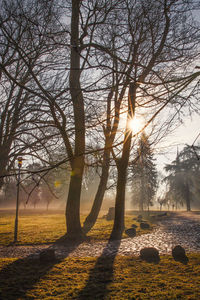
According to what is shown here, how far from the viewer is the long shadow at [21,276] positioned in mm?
3458

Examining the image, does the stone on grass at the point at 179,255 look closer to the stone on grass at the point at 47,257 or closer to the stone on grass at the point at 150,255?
the stone on grass at the point at 150,255

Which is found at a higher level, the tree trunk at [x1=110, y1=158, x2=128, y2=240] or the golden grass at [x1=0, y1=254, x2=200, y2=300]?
the tree trunk at [x1=110, y1=158, x2=128, y2=240]

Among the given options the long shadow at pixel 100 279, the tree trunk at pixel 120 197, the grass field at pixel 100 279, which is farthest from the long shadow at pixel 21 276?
the tree trunk at pixel 120 197

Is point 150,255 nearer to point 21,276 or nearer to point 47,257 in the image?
point 47,257

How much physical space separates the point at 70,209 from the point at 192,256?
4.98 m

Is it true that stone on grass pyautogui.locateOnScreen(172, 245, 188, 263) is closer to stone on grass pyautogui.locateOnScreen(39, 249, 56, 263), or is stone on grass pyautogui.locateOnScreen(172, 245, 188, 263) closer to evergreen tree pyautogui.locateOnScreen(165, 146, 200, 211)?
stone on grass pyautogui.locateOnScreen(39, 249, 56, 263)

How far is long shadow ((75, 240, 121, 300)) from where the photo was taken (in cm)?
338

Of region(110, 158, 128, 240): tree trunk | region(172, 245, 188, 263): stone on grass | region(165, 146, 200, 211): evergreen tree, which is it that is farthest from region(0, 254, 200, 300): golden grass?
region(165, 146, 200, 211): evergreen tree

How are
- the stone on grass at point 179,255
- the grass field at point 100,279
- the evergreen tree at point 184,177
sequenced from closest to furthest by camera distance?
the grass field at point 100,279
the stone on grass at point 179,255
the evergreen tree at point 184,177

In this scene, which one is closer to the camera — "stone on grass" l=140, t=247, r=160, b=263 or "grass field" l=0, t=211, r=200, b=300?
"grass field" l=0, t=211, r=200, b=300

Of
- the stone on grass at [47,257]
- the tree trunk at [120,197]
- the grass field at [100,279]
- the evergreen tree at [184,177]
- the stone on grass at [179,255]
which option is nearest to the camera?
the grass field at [100,279]

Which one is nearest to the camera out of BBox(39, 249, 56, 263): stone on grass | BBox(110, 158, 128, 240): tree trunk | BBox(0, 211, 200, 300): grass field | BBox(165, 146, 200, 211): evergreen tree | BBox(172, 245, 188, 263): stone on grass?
BBox(0, 211, 200, 300): grass field

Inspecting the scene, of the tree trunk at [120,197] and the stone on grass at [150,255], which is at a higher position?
the tree trunk at [120,197]

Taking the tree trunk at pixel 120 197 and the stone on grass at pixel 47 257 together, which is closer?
the stone on grass at pixel 47 257
